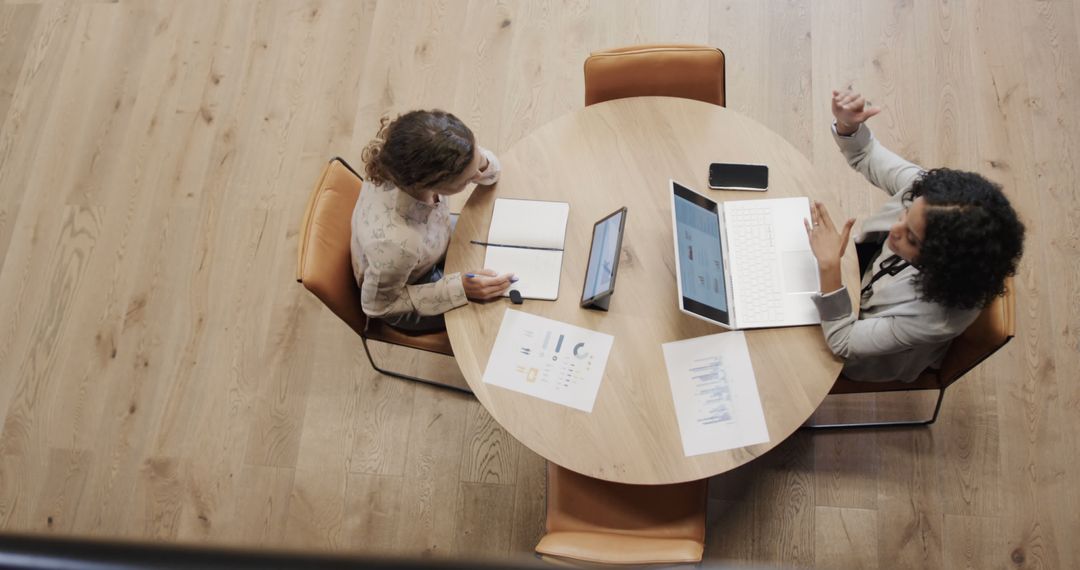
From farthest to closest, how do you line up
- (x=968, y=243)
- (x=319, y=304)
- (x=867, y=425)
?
(x=319, y=304) → (x=867, y=425) → (x=968, y=243)

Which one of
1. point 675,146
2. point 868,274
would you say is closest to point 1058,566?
point 868,274

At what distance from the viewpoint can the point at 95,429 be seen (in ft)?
8.57

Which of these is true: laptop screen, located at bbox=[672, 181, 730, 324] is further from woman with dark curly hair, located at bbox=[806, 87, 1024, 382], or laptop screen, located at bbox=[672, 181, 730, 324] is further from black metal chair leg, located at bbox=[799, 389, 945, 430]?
black metal chair leg, located at bbox=[799, 389, 945, 430]

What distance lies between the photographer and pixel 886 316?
65.5 inches

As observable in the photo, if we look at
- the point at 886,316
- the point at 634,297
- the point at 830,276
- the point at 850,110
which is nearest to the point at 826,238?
the point at 830,276

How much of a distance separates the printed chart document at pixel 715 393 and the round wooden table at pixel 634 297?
21 millimetres

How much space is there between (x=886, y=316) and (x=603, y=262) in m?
0.69

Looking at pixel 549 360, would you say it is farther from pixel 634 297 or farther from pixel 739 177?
pixel 739 177

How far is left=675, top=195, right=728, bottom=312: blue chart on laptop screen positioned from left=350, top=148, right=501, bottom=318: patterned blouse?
56 cm

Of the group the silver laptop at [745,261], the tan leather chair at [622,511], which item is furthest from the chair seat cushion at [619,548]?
the silver laptop at [745,261]

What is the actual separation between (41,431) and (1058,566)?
355 cm

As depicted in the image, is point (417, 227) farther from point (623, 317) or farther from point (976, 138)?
point (976, 138)

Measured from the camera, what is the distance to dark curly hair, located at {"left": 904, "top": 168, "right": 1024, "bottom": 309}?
1459 millimetres

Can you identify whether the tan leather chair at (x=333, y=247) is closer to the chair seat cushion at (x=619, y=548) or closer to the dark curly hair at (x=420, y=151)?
the dark curly hair at (x=420, y=151)
